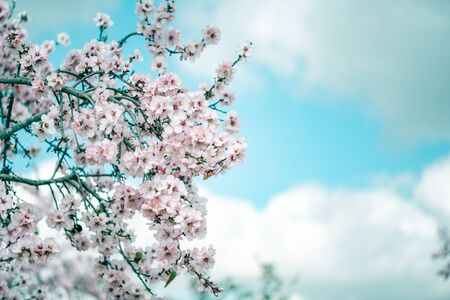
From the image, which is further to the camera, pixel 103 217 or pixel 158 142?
pixel 103 217

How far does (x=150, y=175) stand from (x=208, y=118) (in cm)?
75

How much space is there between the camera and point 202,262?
4.88m

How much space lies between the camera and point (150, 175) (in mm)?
4355

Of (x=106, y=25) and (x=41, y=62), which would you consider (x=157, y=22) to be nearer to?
(x=106, y=25)

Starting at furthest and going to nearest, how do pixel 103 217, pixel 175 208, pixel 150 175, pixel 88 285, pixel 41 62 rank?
1. pixel 88 285
2. pixel 41 62
3. pixel 103 217
4. pixel 150 175
5. pixel 175 208

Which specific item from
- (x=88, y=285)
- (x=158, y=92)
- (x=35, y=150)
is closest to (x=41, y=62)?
(x=158, y=92)

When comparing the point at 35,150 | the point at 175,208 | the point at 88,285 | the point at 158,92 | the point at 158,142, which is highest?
the point at 88,285

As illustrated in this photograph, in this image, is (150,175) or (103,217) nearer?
(150,175)

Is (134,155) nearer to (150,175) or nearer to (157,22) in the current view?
(150,175)

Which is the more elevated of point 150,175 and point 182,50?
point 182,50

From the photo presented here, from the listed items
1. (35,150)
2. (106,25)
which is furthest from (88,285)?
(106,25)

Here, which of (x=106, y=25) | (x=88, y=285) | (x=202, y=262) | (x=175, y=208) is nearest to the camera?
(x=175, y=208)

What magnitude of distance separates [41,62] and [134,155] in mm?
2263

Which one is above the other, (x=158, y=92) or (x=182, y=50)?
(x=182, y=50)
